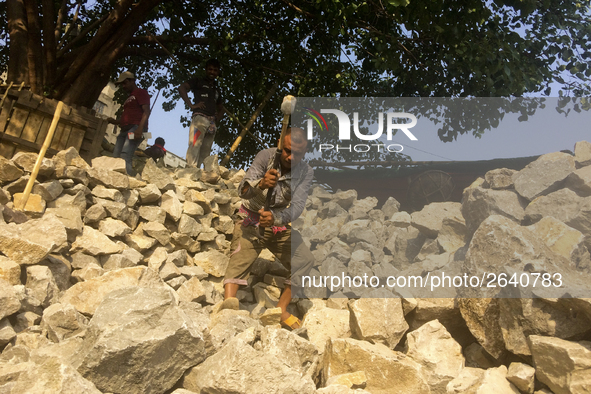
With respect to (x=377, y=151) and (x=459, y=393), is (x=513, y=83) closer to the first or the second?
(x=377, y=151)

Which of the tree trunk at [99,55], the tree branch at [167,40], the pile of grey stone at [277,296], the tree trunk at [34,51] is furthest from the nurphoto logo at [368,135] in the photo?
the tree branch at [167,40]

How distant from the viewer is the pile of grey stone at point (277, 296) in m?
2.58

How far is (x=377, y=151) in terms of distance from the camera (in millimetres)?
4141

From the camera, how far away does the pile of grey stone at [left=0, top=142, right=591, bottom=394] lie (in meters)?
2.58

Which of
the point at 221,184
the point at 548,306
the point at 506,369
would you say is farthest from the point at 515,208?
the point at 221,184

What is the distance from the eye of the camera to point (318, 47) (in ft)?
24.6

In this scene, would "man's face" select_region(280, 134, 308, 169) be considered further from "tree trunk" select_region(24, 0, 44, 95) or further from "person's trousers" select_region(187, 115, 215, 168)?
"tree trunk" select_region(24, 0, 44, 95)

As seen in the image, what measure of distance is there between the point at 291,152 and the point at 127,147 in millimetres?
3137

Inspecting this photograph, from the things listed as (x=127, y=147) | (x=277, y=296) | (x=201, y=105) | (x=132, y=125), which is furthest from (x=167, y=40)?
(x=277, y=296)

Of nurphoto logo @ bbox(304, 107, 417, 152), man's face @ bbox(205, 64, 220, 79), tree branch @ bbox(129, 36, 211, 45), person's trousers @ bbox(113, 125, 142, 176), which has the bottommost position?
person's trousers @ bbox(113, 125, 142, 176)

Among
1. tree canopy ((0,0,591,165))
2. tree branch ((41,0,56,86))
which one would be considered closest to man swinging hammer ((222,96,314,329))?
tree canopy ((0,0,591,165))

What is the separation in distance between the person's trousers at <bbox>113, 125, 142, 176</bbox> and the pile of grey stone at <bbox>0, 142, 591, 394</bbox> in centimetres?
77

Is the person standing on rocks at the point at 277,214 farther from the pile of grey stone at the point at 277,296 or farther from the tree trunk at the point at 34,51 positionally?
the tree trunk at the point at 34,51

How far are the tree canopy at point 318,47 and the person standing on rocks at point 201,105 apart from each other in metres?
1.05
